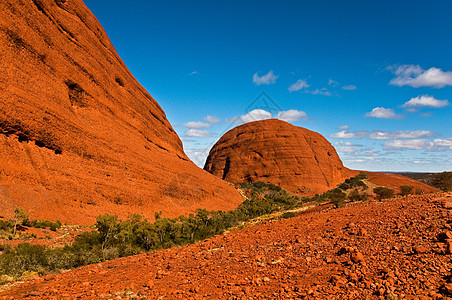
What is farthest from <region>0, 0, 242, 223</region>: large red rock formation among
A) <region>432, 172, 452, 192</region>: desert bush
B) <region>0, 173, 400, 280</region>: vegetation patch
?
<region>432, 172, 452, 192</region>: desert bush

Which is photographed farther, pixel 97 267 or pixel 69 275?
pixel 97 267

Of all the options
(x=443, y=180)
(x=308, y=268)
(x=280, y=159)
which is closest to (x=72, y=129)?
(x=308, y=268)

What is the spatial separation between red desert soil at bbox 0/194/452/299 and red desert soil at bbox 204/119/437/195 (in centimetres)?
4754

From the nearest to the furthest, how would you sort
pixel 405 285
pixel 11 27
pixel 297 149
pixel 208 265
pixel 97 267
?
pixel 405 285
pixel 208 265
pixel 97 267
pixel 11 27
pixel 297 149

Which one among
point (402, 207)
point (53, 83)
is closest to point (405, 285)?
point (402, 207)

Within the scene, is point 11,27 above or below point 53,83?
above

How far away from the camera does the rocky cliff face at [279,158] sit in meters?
57.5

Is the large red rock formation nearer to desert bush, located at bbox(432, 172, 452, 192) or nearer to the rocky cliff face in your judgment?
desert bush, located at bbox(432, 172, 452, 192)

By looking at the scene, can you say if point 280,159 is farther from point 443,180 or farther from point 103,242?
point 103,242

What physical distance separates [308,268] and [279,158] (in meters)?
56.0

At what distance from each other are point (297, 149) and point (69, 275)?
190ft

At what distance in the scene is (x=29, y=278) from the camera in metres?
6.83

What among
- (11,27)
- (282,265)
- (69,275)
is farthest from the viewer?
(11,27)

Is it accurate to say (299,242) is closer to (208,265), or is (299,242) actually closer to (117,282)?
(208,265)
